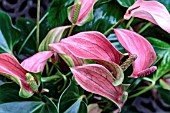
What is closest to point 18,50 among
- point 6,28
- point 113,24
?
point 6,28

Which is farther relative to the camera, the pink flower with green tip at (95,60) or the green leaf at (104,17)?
the green leaf at (104,17)

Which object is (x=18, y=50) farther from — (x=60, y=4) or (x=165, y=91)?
(x=165, y=91)

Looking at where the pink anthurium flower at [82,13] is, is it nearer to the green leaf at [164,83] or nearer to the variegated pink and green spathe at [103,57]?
the variegated pink and green spathe at [103,57]

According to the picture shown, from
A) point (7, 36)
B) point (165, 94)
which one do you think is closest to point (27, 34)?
point (7, 36)

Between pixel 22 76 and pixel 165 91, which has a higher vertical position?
pixel 22 76

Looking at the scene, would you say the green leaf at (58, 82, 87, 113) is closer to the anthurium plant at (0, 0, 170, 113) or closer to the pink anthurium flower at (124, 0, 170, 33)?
the anthurium plant at (0, 0, 170, 113)

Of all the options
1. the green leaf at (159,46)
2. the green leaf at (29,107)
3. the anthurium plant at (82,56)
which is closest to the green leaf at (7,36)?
the anthurium plant at (82,56)

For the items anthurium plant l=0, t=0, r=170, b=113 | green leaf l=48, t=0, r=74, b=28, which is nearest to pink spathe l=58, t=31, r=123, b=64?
anthurium plant l=0, t=0, r=170, b=113

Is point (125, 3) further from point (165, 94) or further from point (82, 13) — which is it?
point (165, 94)
